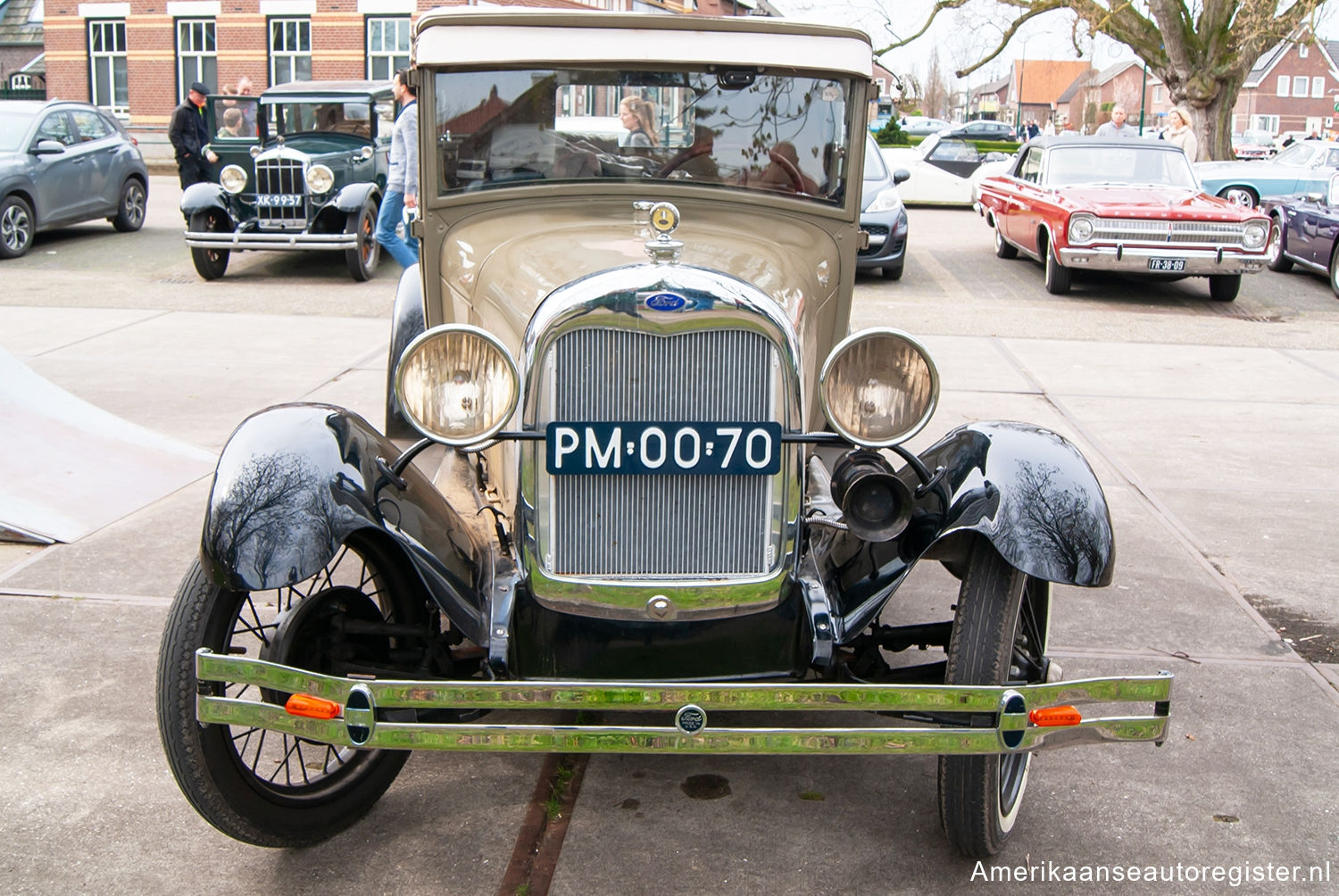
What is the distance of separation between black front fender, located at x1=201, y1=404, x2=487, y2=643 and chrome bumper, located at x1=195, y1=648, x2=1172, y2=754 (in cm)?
25

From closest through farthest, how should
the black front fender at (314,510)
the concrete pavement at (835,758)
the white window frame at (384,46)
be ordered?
1. the black front fender at (314,510)
2. the concrete pavement at (835,758)
3. the white window frame at (384,46)

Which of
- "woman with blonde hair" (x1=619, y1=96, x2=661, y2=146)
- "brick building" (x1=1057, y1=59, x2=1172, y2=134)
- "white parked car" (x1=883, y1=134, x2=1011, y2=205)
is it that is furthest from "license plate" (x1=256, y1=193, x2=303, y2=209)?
"brick building" (x1=1057, y1=59, x2=1172, y2=134)

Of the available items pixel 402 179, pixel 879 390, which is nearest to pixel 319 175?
pixel 402 179

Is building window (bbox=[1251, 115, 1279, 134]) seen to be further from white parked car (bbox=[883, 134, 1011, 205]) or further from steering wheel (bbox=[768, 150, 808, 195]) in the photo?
steering wheel (bbox=[768, 150, 808, 195])

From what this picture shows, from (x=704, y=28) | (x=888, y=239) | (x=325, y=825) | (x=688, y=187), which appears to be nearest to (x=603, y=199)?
(x=688, y=187)

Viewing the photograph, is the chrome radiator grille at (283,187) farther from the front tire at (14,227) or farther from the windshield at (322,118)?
the front tire at (14,227)

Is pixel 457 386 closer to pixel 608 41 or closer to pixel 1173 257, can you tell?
pixel 608 41

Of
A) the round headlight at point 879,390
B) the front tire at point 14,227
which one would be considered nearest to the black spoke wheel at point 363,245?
the front tire at point 14,227

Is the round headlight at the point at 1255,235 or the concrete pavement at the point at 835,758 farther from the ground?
the round headlight at the point at 1255,235

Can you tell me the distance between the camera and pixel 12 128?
489 inches

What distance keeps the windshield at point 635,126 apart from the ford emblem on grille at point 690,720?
6.80 ft

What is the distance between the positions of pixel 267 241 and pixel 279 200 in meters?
0.53

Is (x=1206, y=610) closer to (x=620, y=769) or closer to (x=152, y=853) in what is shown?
(x=620, y=769)

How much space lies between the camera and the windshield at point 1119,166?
→ 458 inches
